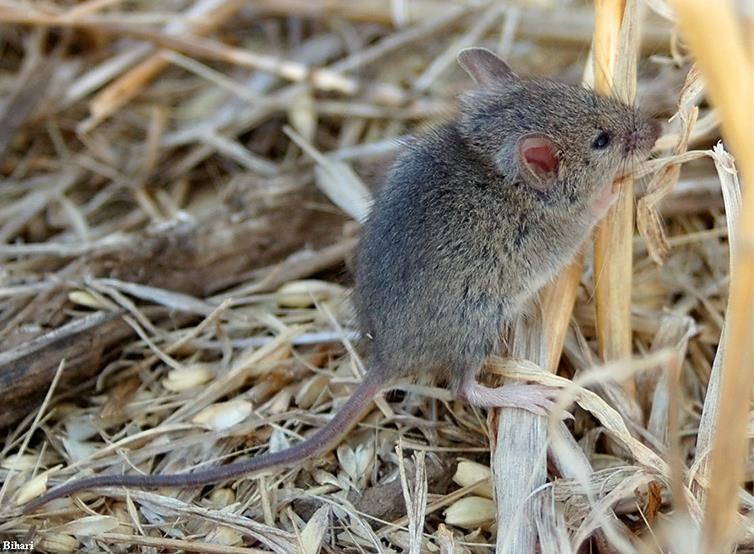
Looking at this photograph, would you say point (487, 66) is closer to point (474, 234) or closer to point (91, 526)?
point (474, 234)

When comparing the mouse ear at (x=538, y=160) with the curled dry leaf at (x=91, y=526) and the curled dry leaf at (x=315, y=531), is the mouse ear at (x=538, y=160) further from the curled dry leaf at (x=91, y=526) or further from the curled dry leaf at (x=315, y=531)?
the curled dry leaf at (x=91, y=526)

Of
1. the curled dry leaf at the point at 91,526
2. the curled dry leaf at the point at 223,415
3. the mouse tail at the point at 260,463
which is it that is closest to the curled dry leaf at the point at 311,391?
the curled dry leaf at the point at 223,415

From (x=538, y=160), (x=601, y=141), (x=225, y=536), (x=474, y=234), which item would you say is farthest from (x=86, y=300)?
(x=601, y=141)

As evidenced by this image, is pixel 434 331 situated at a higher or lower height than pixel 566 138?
lower

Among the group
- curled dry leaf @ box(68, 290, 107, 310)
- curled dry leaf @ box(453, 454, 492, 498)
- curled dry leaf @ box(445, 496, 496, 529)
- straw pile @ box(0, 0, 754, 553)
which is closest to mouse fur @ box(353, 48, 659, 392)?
straw pile @ box(0, 0, 754, 553)

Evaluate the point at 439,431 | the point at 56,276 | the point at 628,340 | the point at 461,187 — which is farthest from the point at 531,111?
the point at 56,276

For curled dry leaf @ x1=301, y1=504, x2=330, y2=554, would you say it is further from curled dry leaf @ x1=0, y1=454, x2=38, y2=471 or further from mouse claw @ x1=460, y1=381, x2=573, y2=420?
curled dry leaf @ x1=0, y1=454, x2=38, y2=471

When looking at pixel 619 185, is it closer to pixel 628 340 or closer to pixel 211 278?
pixel 628 340

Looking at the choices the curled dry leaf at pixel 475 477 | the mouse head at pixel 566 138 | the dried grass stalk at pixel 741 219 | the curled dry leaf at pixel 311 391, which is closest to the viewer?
the dried grass stalk at pixel 741 219
